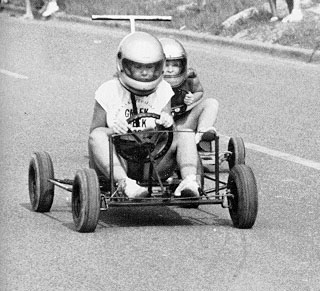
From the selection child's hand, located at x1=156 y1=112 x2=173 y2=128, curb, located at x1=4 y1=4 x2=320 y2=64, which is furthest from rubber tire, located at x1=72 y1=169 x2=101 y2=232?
curb, located at x1=4 y1=4 x2=320 y2=64

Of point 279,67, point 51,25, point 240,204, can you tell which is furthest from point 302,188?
point 51,25

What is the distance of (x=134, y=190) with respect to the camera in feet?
25.7

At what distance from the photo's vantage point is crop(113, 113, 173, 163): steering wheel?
812 centimetres

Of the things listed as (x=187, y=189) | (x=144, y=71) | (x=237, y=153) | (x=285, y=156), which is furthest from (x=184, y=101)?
(x=187, y=189)

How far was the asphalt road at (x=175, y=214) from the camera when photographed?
270 inches

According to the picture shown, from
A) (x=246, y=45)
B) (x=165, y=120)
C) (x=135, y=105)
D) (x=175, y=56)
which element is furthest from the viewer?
(x=246, y=45)

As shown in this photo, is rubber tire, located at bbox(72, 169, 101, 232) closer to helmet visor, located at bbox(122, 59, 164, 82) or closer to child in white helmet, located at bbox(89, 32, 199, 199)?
child in white helmet, located at bbox(89, 32, 199, 199)

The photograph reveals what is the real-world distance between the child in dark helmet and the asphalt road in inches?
21.5

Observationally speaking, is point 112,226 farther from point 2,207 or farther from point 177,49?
point 177,49

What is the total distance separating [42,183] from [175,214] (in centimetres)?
86

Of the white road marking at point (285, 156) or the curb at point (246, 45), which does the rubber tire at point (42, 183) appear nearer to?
the white road marking at point (285, 156)

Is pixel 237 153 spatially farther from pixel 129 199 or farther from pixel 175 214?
pixel 129 199

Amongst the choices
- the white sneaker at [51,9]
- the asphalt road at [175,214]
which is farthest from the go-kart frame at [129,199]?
the white sneaker at [51,9]

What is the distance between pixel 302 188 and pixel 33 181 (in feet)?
6.46
